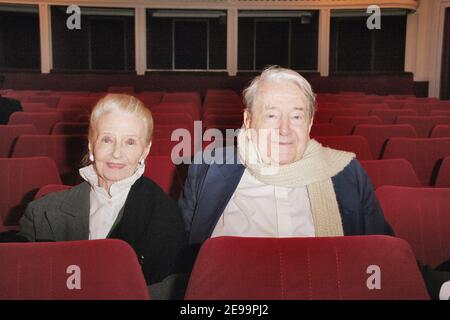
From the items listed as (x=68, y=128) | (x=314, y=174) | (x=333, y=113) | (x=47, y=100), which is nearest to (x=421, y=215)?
(x=314, y=174)

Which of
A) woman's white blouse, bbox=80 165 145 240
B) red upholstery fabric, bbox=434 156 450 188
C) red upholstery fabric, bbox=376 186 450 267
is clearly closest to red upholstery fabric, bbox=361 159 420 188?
red upholstery fabric, bbox=434 156 450 188

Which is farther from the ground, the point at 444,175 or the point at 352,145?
the point at 352,145

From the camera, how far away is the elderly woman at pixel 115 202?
7.04 feet

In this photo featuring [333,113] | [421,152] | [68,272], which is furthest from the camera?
[333,113]

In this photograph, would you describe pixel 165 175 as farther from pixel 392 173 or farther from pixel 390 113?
pixel 390 113

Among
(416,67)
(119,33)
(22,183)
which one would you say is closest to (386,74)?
(416,67)

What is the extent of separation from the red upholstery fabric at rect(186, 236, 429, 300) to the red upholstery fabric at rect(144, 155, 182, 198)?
180 centimetres

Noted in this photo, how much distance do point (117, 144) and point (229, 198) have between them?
0.52 metres

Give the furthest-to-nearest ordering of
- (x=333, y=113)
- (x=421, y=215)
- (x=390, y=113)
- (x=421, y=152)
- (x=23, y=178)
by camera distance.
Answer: (x=333, y=113) < (x=390, y=113) < (x=421, y=152) < (x=23, y=178) < (x=421, y=215)

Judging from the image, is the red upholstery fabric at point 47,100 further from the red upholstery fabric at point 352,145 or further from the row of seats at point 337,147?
the red upholstery fabric at point 352,145

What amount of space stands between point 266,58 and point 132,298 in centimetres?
1883

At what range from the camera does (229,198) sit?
92.4 inches

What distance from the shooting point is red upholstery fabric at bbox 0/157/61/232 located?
357 centimetres

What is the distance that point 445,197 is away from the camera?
8.66 ft
